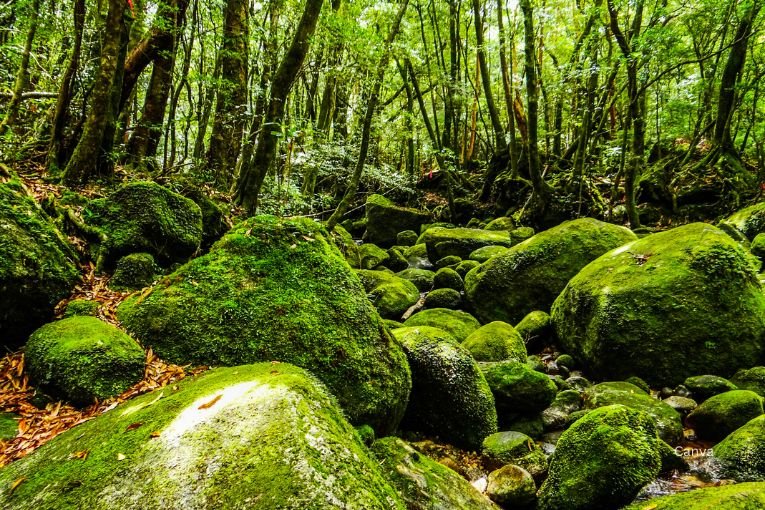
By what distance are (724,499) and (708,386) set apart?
2.95 metres

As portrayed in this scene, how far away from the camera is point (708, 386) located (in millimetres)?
4801

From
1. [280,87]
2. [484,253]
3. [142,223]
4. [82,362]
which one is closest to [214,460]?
[82,362]

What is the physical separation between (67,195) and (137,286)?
1.52 m

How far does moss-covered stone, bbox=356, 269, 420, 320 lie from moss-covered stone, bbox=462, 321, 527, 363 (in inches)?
84.1

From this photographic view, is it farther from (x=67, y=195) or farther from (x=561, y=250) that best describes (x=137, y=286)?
(x=561, y=250)

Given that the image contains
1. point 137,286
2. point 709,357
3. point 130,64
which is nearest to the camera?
point 137,286

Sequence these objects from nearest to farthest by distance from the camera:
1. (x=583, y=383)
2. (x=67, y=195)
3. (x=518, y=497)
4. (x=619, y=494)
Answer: (x=619, y=494) → (x=518, y=497) → (x=67, y=195) → (x=583, y=383)

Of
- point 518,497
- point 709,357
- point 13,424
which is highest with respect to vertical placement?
point 13,424

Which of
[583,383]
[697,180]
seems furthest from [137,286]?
[697,180]

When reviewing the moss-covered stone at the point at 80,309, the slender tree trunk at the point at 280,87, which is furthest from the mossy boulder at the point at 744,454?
the slender tree trunk at the point at 280,87

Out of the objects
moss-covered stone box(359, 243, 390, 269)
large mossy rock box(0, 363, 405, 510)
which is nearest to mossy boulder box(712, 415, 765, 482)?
large mossy rock box(0, 363, 405, 510)

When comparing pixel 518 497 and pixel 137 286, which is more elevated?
pixel 137 286

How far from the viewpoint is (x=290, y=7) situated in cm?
1142

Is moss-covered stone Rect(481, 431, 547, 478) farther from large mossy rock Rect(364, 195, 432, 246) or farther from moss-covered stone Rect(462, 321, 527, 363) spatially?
large mossy rock Rect(364, 195, 432, 246)
